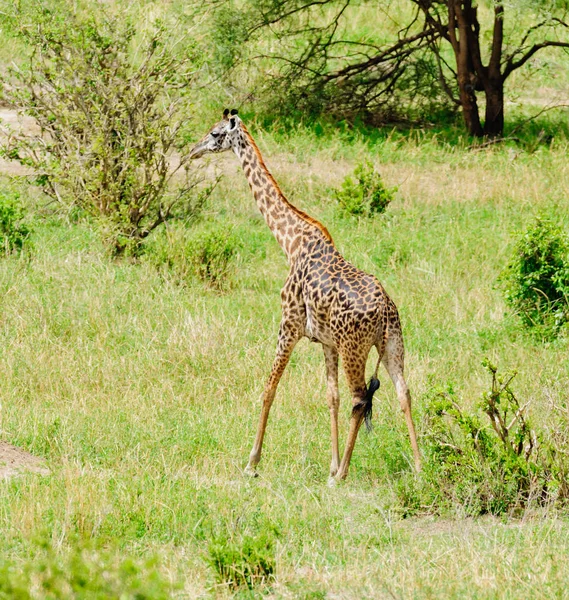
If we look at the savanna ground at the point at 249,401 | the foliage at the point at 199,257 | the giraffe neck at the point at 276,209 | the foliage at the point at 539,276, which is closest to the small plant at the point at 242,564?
the savanna ground at the point at 249,401

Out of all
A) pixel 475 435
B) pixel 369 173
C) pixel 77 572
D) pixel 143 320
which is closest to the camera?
pixel 77 572

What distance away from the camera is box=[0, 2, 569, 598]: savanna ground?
480 centimetres

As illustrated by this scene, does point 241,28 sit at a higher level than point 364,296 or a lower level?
higher

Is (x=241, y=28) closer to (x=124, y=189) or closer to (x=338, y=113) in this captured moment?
(x=338, y=113)

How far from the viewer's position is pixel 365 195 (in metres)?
12.0

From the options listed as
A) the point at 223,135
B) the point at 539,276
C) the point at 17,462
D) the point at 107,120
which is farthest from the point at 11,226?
the point at 539,276

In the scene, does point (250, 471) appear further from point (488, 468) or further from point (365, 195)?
point (365, 195)

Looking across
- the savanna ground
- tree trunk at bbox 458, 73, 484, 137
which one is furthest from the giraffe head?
tree trunk at bbox 458, 73, 484, 137

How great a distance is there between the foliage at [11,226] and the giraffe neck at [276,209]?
364 centimetres

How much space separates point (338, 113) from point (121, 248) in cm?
623

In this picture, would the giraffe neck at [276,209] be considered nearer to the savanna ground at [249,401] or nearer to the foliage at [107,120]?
the savanna ground at [249,401]

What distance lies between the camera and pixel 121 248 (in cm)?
1061

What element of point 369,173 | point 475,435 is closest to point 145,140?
point 369,173

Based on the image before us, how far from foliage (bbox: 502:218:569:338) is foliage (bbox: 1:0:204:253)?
11.6 ft
